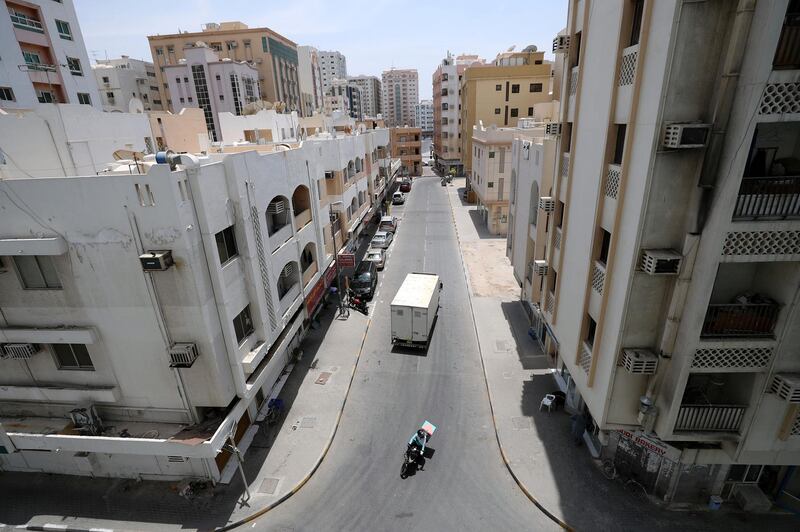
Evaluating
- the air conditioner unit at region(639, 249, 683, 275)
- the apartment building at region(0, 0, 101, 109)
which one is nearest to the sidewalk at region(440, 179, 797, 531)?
the air conditioner unit at region(639, 249, 683, 275)

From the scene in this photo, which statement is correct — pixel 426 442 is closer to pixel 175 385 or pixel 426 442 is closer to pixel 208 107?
pixel 175 385

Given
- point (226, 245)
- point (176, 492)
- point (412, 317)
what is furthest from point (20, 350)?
point (412, 317)

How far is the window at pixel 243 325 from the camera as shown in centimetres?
1530

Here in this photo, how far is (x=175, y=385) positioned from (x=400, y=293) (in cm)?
1358

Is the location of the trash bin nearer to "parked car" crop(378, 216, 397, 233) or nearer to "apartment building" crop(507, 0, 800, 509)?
"apartment building" crop(507, 0, 800, 509)

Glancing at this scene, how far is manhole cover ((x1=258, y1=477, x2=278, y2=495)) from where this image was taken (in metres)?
15.0

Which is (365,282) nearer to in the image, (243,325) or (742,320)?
(243,325)

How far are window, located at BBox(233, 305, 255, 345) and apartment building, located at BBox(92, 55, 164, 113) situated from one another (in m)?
68.4

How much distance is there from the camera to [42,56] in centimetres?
3419

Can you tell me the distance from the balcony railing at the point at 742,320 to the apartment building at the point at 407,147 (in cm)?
8339

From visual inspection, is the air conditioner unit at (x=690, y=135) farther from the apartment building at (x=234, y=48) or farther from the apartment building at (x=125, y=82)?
the apartment building at (x=125, y=82)

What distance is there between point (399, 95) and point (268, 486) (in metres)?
190

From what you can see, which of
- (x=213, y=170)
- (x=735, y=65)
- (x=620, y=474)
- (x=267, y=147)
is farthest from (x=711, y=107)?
(x=267, y=147)

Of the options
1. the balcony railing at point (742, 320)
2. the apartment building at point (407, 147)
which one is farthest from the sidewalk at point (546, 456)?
the apartment building at point (407, 147)
